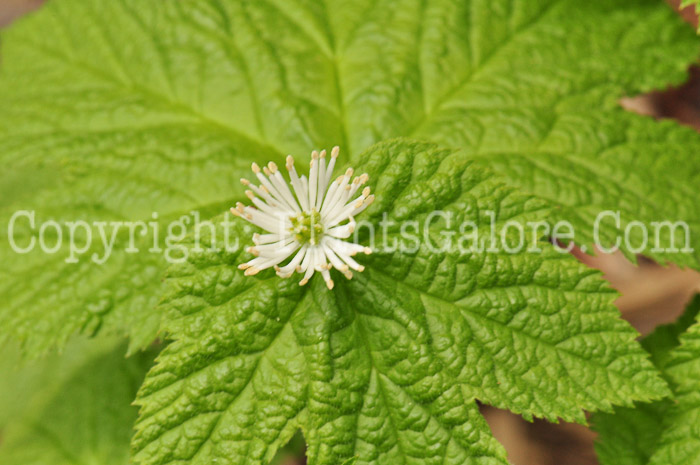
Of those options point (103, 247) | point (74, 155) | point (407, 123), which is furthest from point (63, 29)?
point (407, 123)

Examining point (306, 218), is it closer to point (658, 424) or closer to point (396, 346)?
point (396, 346)

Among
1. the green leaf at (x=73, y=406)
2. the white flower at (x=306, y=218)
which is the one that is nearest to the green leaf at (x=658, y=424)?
the white flower at (x=306, y=218)

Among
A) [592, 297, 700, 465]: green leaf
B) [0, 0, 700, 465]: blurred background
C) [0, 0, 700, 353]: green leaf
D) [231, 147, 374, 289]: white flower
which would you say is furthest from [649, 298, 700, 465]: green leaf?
[0, 0, 700, 465]: blurred background

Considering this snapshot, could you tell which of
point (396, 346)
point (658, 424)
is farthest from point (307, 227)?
point (658, 424)

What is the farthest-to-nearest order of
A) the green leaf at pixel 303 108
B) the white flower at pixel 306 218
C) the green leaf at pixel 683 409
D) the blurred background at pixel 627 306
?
the blurred background at pixel 627 306
the green leaf at pixel 303 108
the green leaf at pixel 683 409
the white flower at pixel 306 218

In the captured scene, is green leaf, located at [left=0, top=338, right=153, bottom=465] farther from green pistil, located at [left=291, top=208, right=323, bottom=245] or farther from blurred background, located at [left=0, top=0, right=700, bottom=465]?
green pistil, located at [left=291, top=208, right=323, bottom=245]

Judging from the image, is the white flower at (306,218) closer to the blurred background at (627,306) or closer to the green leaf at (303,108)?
the green leaf at (303,108)
